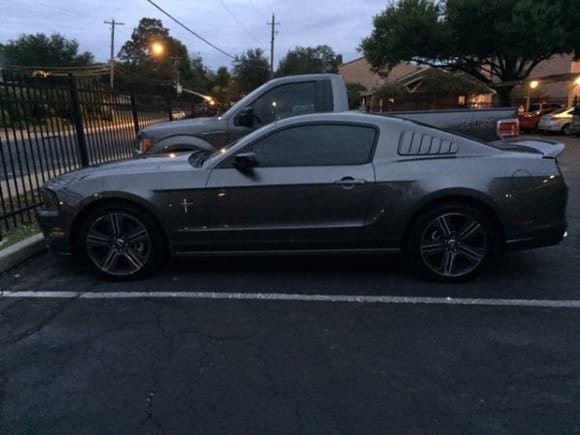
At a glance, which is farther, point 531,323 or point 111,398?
point 531,323

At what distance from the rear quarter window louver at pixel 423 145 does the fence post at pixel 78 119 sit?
18.4 ft

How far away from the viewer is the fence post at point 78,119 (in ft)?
25.5

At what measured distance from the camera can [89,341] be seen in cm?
356

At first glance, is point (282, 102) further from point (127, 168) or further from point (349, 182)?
point (349, 182)

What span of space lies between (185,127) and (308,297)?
4.22m

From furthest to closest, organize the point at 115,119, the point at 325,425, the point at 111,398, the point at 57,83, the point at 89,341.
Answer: the point at 115,119 → the point at 57,83 → the point at 89,341 → the point at 111,398 → the point at 325,425

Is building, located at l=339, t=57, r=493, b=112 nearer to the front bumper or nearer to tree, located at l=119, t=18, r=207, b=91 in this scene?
the front bumper

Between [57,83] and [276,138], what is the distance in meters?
4.31

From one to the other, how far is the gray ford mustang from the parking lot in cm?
36

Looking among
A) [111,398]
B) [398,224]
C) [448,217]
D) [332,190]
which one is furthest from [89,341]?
[448,217]

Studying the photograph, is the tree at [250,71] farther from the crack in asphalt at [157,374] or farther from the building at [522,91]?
the crack in asphalt at [157,374]

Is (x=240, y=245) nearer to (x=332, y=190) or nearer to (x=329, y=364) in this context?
(x=332, y=190)

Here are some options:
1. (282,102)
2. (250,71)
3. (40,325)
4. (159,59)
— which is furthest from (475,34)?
(159,59)

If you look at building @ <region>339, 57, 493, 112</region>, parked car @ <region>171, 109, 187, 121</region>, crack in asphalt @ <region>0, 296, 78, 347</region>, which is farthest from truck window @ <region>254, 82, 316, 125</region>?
building @ <region>339, 57, 493, 112</region>
